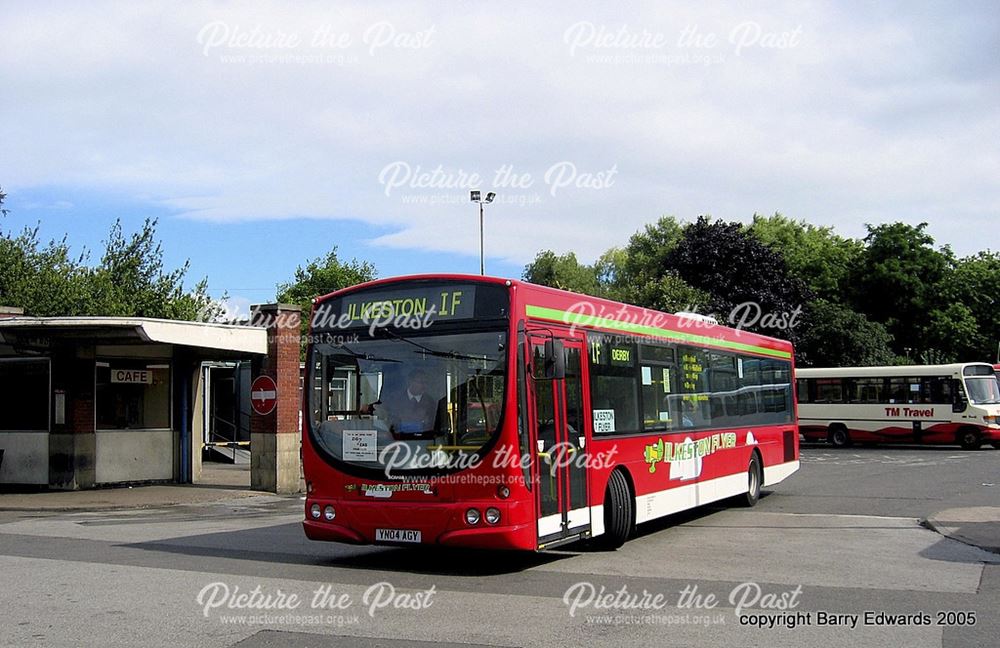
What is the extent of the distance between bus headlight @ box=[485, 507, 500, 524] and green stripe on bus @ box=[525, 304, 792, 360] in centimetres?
218

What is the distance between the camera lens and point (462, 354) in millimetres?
10727

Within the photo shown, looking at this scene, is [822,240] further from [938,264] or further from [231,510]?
[231,510]

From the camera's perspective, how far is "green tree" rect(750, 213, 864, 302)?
206 feet

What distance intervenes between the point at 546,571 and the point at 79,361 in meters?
14.5

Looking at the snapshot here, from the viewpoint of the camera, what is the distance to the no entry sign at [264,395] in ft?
68.2

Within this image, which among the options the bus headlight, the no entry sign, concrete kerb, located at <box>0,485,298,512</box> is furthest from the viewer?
the no entry sign

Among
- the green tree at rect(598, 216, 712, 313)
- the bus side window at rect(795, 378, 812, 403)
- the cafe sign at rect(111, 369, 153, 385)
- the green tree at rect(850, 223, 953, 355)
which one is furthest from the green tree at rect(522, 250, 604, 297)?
the cafe sign at rect(111, 369, 153, 385)

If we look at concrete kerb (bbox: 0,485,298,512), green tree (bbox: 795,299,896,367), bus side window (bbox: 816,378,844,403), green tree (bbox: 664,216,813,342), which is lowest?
concrete kerb (bbox: 0,485,298,512)

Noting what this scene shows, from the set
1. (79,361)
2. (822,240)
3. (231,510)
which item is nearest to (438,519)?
(231,510)

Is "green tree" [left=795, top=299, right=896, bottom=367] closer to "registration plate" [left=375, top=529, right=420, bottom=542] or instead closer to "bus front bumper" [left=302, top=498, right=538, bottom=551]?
"bus front bumper" [left=302, top=498, right=538, bottom=551]

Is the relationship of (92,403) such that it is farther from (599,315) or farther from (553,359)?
(553,359)

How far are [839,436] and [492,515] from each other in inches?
1273

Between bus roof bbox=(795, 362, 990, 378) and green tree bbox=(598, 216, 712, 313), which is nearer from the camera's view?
bus roof bbox=(795, 362, 990, 378)

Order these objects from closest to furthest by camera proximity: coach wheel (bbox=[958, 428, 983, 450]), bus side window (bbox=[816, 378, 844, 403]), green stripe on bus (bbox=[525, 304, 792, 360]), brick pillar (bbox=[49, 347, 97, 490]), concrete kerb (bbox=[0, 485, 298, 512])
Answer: green stripe on bus (bbox=[525, 304, 792, 360]), concrete kerb (bbox=[0, 485, 298, 512]), brick pillar (bbox=[49, 347, 97, 490]), coach wheel (bbox=[958, 428, 983, 450]), bus side window (bbox=[816, 378, 844, 403])
